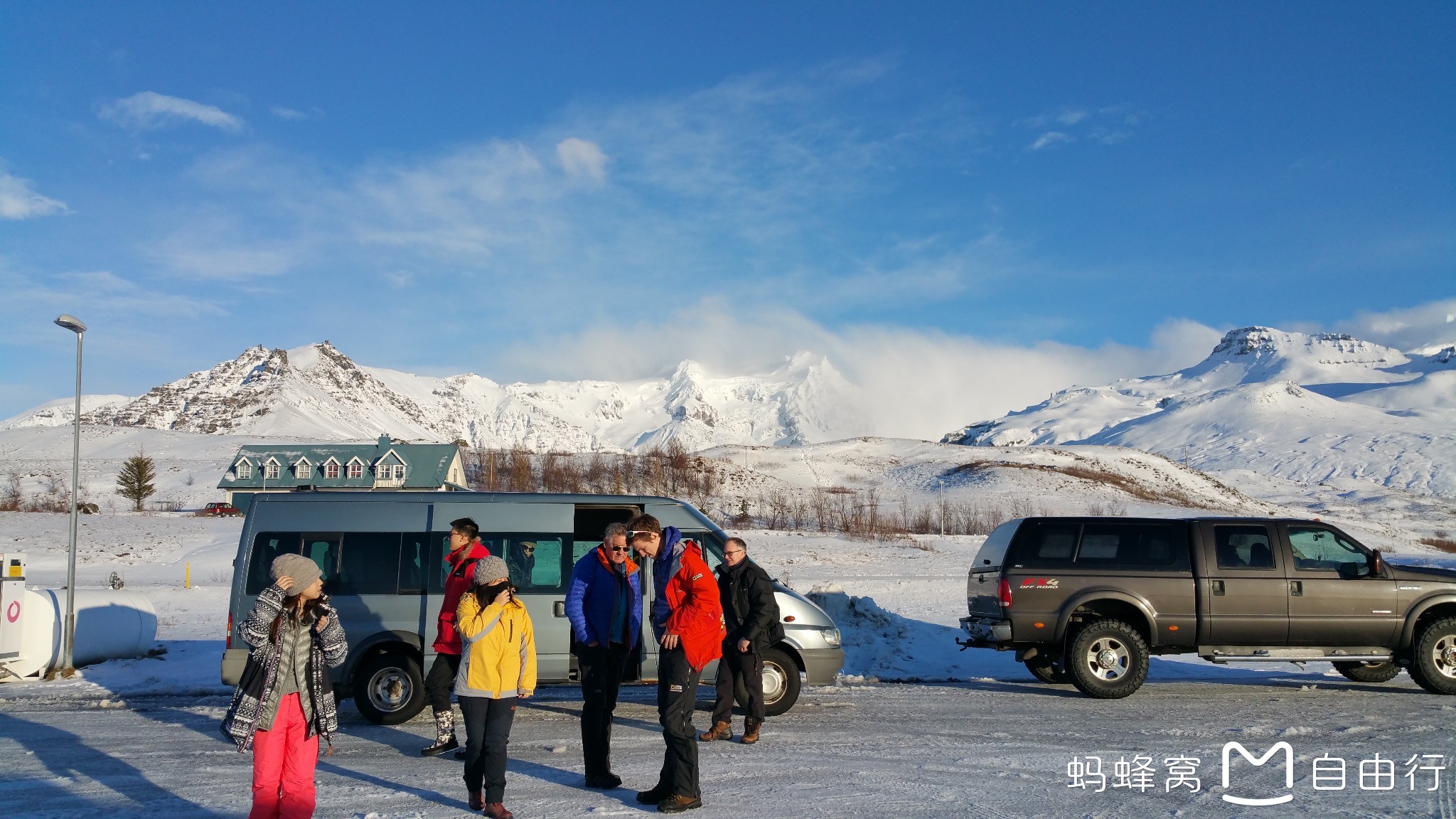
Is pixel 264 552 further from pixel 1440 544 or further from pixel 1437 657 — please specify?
pixel 1440 544

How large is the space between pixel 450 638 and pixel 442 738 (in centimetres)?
102

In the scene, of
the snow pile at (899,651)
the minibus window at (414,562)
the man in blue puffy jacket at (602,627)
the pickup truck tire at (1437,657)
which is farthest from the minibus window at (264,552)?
the pickup truck tire at (1437,657)

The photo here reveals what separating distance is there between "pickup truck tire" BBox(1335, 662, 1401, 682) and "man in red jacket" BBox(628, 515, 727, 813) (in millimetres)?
10525

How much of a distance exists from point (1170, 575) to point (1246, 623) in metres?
1.08

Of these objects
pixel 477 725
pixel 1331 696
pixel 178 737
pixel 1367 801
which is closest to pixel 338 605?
pixel 178 737

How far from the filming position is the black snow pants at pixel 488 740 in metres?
6.62

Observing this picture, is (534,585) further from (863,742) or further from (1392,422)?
(1392,422)

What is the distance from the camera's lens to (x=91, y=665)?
14.3 meters

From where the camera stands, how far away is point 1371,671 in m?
13.1

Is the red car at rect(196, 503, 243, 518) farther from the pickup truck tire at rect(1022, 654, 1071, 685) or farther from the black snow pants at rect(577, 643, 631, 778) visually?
the black snow pants at rect(577, 643, 631, 778)

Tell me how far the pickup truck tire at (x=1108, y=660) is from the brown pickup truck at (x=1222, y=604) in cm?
1

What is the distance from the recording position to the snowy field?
710 centimetres

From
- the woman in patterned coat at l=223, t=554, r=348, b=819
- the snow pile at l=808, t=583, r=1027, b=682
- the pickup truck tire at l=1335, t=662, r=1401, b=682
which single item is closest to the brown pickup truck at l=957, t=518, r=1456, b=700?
the pickup truck tire at l=1335, t=662, r=1401, b=682

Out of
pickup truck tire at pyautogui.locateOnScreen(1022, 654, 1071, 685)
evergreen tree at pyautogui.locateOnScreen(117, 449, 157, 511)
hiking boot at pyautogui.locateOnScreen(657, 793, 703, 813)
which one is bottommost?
pickup truck tire at pyautogui.locateOnScreen(1022, 654, 1071, 685)
